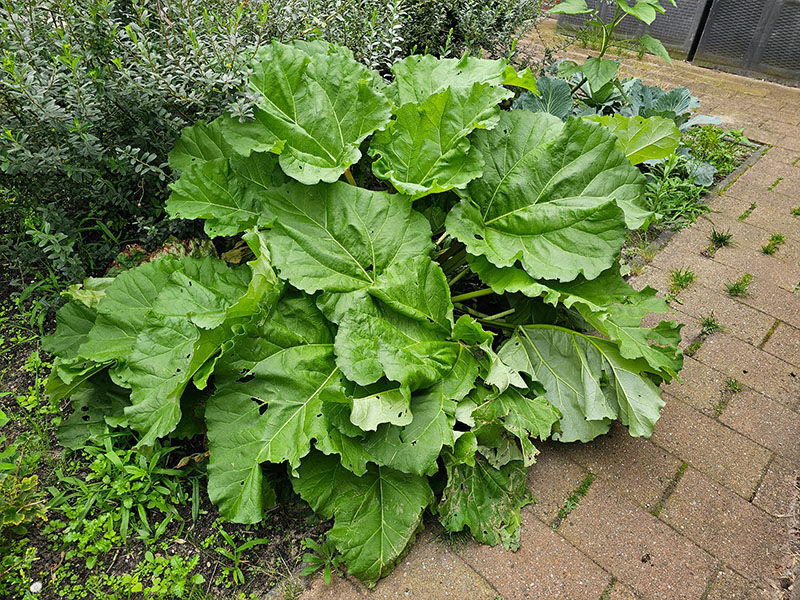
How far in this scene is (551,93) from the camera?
3516mm

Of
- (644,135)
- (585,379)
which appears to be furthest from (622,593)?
(644,135)

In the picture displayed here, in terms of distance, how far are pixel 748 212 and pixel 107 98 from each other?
3830 millimetres

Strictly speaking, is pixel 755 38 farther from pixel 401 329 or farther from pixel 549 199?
pixel 401 329

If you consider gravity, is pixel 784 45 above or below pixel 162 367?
above

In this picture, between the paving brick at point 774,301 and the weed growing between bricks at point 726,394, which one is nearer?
the weed growing between bricks at point 726,394

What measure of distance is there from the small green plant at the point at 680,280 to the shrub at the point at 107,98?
206 centimetres

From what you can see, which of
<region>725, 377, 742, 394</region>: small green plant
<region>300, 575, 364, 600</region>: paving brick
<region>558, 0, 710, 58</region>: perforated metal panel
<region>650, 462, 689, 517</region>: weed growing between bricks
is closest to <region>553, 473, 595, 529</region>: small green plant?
<region>650, 462, 689, 517</region>: weed growing between bricks

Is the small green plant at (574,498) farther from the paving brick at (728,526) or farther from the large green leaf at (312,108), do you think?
the large green leaf at (312,108)

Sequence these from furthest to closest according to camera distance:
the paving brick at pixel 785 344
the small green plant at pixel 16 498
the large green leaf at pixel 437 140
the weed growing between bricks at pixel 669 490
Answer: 1. the paving brick at pixel 785 344
2. the large green leaf at pixel 437 140
3. the weed growing between bricks at pixel 669 490
4. the small green plant at pixel 16 498

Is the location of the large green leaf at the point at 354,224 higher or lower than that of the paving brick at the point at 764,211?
higher

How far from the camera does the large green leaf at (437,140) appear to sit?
7.35ft

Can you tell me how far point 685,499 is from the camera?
85.2 inches

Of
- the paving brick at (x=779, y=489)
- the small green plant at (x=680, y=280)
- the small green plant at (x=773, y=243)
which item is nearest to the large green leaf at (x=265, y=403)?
the paving brick at (x=779, y=489)

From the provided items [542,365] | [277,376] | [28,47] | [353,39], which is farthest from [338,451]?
[353,39]
